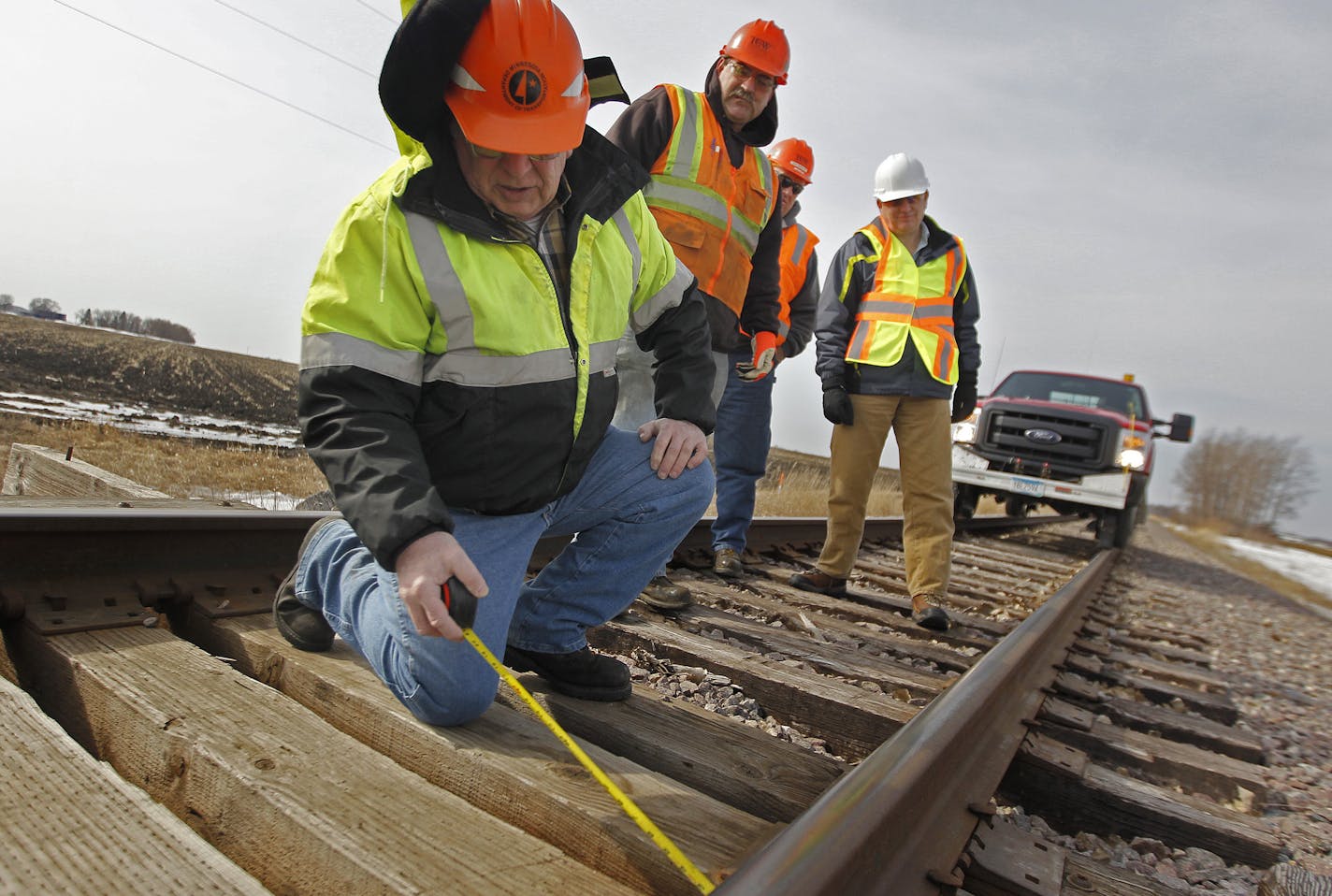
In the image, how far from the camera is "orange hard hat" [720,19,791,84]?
3467 mm

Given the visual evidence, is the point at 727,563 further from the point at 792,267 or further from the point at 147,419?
the point at 147,419

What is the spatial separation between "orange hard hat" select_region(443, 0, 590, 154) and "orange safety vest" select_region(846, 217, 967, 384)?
2783 millimetres

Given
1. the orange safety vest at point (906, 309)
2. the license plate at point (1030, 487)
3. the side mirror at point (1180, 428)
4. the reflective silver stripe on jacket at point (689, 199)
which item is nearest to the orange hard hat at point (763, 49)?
the reflective silver stripe on jacket at point (689, 199)

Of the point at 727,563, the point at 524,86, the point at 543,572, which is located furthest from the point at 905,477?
the point at 524,86

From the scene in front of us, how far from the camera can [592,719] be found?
6.48 ft

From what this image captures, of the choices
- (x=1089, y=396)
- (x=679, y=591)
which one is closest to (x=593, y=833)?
(x=679, y=591)

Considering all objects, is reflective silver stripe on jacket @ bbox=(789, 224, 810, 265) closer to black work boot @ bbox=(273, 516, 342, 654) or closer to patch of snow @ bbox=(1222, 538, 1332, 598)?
black work boot @ bbox=(273, 516, 342, 654)

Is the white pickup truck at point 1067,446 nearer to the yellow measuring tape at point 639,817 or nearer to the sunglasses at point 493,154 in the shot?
the sunglasses at point 493,154

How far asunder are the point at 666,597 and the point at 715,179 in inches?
66.1

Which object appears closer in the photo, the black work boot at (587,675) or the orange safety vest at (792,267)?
the black work boot at (587,675)

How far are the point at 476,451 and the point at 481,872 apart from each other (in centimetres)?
87

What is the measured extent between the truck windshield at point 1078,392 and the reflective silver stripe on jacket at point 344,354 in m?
9.84

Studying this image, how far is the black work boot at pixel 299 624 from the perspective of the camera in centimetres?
210

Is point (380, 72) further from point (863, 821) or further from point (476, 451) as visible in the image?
point (863, 821)
